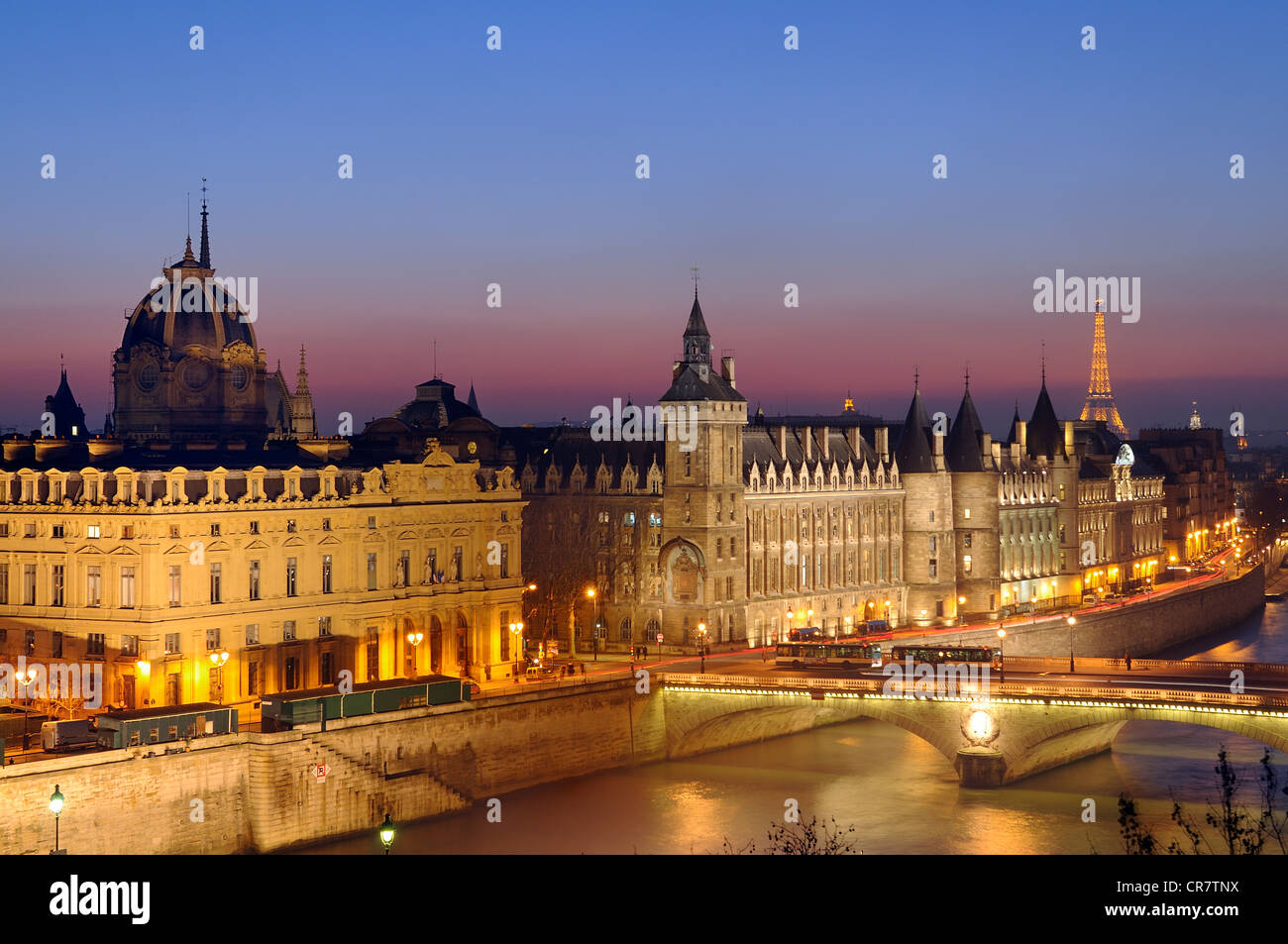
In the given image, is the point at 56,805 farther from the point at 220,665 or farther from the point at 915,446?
the point at 915,446

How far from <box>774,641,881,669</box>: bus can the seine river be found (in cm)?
391

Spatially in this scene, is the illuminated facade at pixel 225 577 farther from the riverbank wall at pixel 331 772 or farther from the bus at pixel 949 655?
the bus at pixel 949 655

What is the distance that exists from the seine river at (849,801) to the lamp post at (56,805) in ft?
36.0

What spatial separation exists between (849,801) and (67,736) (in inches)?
1244

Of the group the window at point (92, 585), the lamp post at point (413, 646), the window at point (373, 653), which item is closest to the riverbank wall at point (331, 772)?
the lamp post at point (413, 646)

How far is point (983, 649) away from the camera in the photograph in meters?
92.5

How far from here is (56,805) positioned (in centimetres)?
5700

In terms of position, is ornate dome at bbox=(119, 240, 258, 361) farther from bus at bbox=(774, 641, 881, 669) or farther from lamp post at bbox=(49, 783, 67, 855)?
lamp post at bbox=(49, 783, 67, 855)

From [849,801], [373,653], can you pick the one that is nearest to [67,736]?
[373,653]

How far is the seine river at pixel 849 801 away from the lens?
70375mm

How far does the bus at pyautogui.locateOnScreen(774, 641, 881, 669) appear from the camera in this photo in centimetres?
9444

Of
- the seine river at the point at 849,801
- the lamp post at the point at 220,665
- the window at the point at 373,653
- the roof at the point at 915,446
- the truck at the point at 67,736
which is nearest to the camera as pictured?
the truck at the point at 67,736
